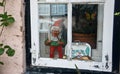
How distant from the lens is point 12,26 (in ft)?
7.63

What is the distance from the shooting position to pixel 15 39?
7.68ft

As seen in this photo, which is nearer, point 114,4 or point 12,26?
point 114,4

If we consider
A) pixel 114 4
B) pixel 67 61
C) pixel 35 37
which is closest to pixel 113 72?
pixel 67 61

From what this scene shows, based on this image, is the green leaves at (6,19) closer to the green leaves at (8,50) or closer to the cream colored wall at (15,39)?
the cream colored wall at (15,39)

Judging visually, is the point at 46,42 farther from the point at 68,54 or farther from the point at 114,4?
the point at 114,4

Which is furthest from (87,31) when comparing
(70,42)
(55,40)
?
(55,40)

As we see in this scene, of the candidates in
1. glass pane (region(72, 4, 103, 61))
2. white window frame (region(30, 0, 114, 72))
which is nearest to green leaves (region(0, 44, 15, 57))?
white window frame (region(30, 0, 114, 72))

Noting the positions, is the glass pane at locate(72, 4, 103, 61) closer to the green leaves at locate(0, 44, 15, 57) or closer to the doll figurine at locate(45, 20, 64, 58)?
the doll figurine at locate(45, 20, 64, 58)

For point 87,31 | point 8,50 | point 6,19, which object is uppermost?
point 6,19

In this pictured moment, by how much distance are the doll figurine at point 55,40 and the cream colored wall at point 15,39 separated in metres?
0.24

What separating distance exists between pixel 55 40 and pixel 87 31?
292 millimetres

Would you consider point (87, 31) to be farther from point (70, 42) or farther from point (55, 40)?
point (55, 40)

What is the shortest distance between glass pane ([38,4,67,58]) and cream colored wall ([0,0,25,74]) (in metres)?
0.16

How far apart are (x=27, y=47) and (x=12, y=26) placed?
223 millimetres
